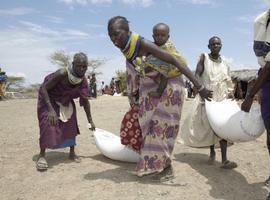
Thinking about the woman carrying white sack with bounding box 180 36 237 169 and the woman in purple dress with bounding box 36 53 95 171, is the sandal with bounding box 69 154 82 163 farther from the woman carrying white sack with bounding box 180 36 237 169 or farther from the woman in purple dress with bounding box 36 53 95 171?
the woman carrying white sack with bounding box 180 36 237 169

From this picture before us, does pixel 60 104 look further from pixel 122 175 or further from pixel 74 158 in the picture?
pixel 122 175

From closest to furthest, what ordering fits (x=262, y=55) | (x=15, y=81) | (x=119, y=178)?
(x=262, y=55), (x=119, y=178), (x=15, y=81)

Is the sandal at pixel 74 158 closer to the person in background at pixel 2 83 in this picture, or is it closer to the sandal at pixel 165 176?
the sandal at pixel 165 176

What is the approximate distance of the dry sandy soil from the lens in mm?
3684

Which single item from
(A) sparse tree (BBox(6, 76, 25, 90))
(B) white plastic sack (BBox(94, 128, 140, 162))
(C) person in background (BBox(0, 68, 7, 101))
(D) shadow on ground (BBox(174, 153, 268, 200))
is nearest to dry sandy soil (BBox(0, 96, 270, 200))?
(D) shadow on ground (BBox(174, 153, 268, 200))

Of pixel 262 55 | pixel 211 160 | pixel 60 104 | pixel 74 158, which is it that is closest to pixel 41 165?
pixel 74 158

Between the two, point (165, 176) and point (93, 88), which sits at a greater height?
point (93, 88)

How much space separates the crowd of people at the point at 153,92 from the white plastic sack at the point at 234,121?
182 millimetres

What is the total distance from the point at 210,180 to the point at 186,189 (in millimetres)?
446

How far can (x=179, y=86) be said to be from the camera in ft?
13.0

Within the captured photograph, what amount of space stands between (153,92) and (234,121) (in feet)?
2.90

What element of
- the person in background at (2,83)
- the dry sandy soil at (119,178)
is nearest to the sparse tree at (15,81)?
the person in background at (2,83)

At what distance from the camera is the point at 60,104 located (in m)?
4.80

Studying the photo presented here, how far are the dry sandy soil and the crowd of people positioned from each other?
0.62 ft
